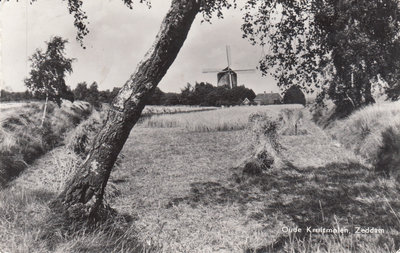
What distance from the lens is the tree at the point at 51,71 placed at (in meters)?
17.0

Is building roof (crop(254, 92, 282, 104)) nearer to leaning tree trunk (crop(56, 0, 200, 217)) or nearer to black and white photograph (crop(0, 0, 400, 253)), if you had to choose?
black and white photograph (crop(0, 0, 400, 253))

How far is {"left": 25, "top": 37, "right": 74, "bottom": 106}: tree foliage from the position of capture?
17031 millimetres

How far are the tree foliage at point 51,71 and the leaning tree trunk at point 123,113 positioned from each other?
543 inches

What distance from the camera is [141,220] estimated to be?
6887mm

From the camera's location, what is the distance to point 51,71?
17.6 m

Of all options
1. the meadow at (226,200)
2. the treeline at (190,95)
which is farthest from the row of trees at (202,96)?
the meadow at (226,200)

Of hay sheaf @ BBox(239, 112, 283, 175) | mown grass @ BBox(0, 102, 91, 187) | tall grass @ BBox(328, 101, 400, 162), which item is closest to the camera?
tall grass @ BBox(328, 101, 400, 162)

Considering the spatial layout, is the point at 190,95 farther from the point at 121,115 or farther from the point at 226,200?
the point at 121,115

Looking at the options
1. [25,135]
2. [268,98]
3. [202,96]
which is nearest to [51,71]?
[25,135]

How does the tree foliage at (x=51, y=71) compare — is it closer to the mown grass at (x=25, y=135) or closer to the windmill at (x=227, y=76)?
the mown grass at (x=25, y=135)

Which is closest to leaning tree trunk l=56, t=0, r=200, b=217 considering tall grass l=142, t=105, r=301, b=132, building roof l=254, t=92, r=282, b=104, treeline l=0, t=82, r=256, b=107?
tall grass l=142, t=105, r=301, b=132

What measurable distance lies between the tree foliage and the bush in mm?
14375

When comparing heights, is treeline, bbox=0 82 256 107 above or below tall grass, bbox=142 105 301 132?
above

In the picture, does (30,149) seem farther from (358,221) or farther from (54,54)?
(358,221)
